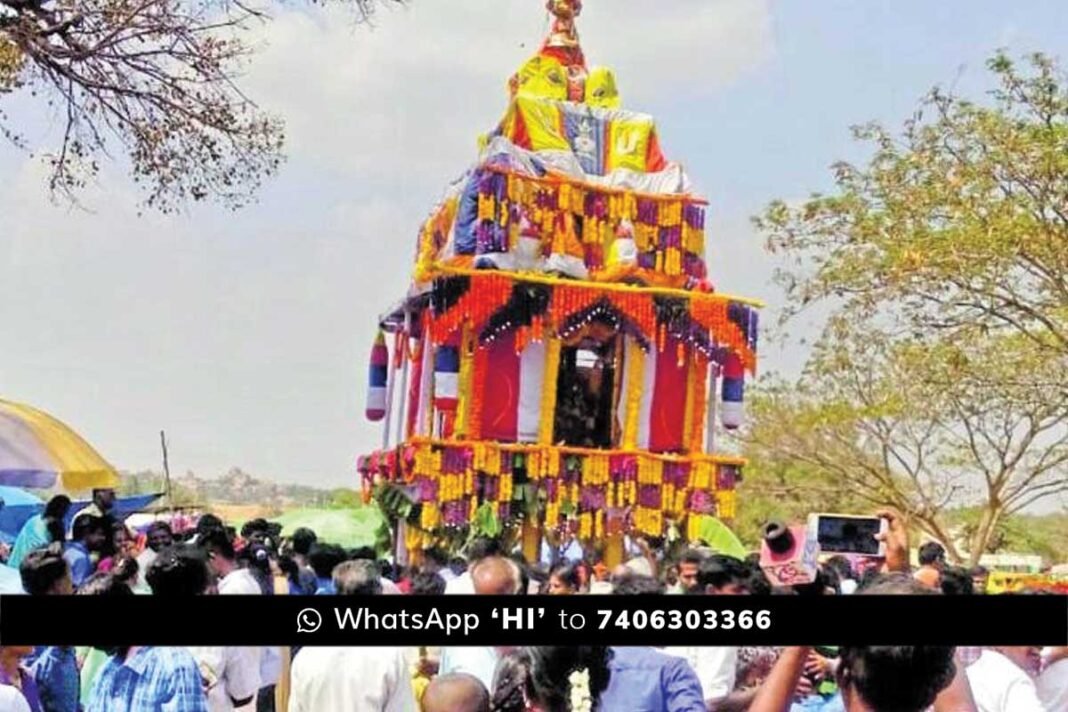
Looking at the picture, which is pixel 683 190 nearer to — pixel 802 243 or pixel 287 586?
pixel 802 243

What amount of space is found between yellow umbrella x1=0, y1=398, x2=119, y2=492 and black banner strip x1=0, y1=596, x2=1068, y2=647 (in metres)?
6.88

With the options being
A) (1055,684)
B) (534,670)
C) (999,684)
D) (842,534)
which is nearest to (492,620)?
(534,670)

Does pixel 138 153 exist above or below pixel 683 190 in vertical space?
below

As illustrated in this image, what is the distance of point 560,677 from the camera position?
2.72 m

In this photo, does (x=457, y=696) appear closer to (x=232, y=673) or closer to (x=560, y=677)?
(x=560, y=677)

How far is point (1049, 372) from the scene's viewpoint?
14188 millimetres

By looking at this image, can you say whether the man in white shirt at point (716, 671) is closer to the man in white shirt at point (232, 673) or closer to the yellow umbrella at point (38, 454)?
the man in white shirt at point (232, 673)

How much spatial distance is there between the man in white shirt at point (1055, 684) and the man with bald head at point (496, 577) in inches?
55.2

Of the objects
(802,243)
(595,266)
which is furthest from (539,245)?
(802,243)

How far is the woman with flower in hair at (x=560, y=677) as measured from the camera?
270cm

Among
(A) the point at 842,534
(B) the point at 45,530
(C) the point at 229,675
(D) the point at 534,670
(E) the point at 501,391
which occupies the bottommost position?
(C) the point at 229,675

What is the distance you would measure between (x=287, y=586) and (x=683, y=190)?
7211mm

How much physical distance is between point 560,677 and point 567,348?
9.75 metres

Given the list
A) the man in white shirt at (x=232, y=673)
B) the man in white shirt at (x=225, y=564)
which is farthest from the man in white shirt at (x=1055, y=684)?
the man in white shirt at (x=225, y=564)
